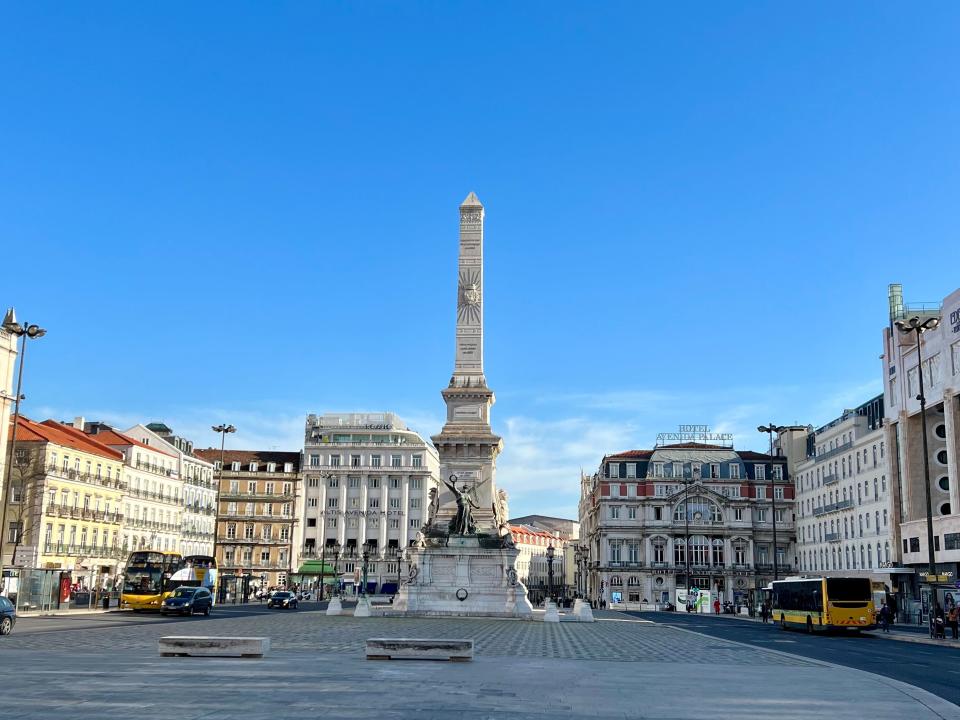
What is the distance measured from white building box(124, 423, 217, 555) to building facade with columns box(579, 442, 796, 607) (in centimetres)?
3922

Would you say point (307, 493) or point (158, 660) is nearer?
point (158, 660)

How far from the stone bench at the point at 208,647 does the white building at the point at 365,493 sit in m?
88.3

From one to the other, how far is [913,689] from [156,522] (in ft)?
240

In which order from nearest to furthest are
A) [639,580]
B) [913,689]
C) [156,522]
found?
[913,689], [156,522], [639,580]

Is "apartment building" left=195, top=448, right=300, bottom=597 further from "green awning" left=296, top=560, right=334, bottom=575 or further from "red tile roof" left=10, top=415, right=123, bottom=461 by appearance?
"red tile roof" left=10, top=415, right=123, bottom=461

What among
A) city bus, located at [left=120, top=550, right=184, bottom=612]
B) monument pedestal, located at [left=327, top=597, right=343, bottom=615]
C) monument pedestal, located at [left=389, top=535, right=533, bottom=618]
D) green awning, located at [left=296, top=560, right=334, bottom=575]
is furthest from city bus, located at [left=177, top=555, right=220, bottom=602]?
green awning, located at [left=296, top=560, right=334, bottom=575]

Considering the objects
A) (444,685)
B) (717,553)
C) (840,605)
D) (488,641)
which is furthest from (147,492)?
(444,685)

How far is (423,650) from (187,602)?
2925 cm

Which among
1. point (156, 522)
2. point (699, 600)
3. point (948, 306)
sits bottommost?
point (699, 600)

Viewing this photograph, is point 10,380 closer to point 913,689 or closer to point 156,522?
point 156,522

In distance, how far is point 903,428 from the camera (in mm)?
60062

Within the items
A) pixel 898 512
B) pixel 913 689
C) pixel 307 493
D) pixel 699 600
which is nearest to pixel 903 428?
pixel 898 512

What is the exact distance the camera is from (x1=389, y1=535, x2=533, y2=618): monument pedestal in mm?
47250

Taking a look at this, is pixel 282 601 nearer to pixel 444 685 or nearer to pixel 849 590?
pixel 849 590
